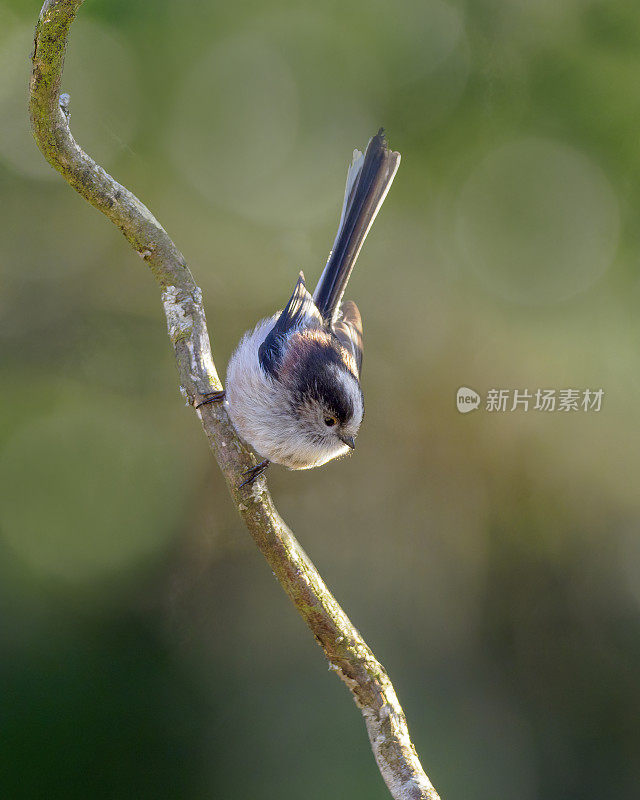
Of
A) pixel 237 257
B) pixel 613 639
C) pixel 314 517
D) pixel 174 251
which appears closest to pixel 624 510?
pixel 613 639

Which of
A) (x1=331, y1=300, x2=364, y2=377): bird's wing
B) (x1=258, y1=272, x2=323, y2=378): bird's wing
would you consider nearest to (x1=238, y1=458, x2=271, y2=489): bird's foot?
(x1=258, y1=272, x2=323, y2=378): bird's wing

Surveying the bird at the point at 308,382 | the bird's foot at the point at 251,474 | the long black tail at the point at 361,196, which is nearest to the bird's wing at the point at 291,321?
the bird at the point at 308,382

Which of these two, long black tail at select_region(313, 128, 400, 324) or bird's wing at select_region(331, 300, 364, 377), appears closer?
long black tail at select_region(313, 128, 400, 324)

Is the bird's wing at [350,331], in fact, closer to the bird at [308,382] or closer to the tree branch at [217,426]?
the bird at [308,382]

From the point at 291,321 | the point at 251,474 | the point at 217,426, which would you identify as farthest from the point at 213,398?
the point at 291,321

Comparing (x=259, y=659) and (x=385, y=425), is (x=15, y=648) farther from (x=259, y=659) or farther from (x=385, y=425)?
(x=385, y=425)

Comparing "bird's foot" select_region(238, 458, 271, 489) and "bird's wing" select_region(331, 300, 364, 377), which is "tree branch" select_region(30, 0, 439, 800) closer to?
"bird's foot" select_region(238, 458, 271, 489)
